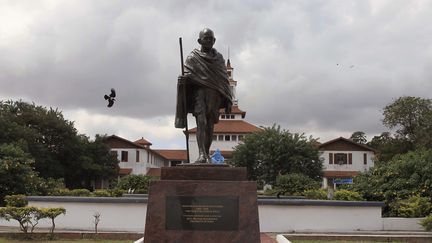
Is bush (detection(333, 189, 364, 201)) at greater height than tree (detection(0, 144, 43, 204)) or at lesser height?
lesser

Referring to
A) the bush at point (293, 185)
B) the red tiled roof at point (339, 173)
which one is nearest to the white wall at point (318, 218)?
the bush at point (293, 185)

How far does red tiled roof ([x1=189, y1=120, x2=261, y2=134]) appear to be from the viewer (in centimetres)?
6684

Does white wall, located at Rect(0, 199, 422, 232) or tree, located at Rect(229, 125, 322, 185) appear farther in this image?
tree, located at Rect(229, 125, 322, 185)

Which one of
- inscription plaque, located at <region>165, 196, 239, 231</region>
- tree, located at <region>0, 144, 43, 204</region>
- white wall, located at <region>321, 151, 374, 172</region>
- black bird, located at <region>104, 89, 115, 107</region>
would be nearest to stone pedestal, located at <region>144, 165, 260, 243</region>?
inscription plaque, located at <region>165, 196, 239, 231</region>

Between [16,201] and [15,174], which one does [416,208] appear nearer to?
[16,201]

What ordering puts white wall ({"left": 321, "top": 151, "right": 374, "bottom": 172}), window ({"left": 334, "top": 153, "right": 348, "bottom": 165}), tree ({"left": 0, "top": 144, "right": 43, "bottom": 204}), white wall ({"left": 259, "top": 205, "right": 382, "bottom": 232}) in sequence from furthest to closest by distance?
window ({"left": 334, "top": 153, "right": 348, "bottom": 165}) → white wall ({"left": 321, "top": 151, "right": 374, "bottom": 172}) → tree ({"left": 0, "top": 144, "right": 43, "bottom": 204}) → white wall ({"left": 259, "top": 205, "right": 382, "bottom": 232})

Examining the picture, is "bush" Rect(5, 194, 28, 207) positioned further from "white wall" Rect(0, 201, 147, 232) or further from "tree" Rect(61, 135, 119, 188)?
"tree" Rect(61, 135, 119, 188)

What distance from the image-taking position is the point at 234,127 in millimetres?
67812

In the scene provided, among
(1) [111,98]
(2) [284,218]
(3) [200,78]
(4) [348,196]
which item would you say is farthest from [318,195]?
(3) [200,78]

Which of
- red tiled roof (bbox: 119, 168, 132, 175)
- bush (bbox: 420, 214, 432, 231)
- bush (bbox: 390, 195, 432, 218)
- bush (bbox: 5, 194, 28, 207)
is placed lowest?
bush (bbox: 420, 214, 432, 231)

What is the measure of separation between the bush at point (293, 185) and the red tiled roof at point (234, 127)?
3400 cm

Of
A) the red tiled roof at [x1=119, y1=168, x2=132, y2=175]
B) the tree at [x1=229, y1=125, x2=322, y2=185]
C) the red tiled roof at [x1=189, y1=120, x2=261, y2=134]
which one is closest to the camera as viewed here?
the tree at [x1=229, y1=125, x2=322, y2=185]

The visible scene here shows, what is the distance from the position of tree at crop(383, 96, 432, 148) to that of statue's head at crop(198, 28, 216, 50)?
142ft

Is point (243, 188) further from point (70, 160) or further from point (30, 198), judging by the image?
point (70, 160)
